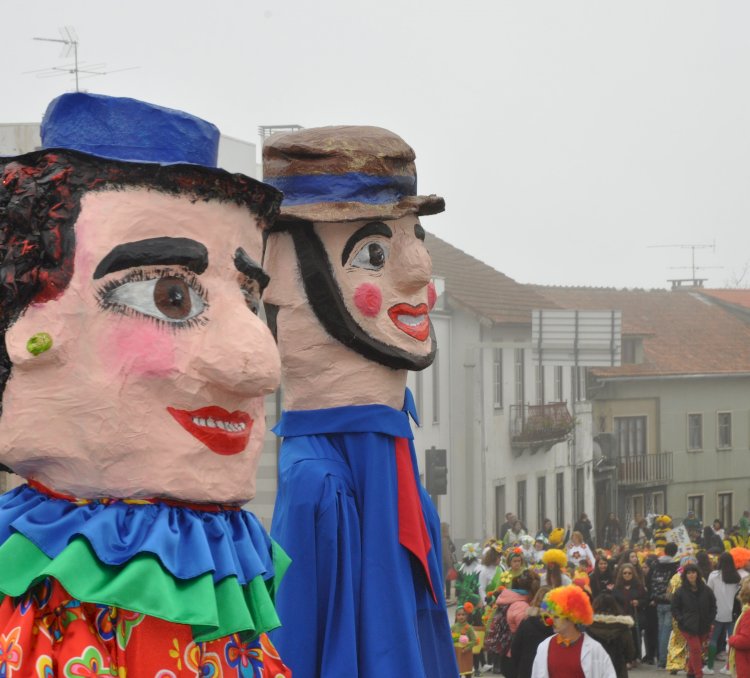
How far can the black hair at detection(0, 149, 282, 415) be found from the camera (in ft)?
11.1

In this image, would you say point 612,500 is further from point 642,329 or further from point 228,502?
point 228,502

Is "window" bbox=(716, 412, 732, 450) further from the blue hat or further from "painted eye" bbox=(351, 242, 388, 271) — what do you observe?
the blue hat

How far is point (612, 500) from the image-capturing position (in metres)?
35.5

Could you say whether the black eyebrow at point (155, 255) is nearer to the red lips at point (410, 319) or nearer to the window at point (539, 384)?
the red lips at point (410, 319)

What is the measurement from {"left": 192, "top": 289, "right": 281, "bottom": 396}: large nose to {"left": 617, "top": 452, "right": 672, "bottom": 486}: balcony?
32.1 meters

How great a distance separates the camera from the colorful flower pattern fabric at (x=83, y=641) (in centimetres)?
327

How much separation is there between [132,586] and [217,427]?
47 centimetres

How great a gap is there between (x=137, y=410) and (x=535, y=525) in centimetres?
2850

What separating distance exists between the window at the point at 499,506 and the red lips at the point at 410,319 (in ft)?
77.1

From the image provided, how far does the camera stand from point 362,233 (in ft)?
16.8

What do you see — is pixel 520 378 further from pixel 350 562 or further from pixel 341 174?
pixel 350 562

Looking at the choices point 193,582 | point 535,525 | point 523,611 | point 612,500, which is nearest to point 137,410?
point 193,582

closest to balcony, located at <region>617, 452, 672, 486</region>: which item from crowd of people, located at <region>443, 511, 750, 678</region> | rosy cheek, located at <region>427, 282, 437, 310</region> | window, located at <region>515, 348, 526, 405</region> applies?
window, located at <region>515, 348, 526, 405</region>

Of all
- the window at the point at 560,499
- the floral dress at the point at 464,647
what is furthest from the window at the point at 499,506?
the floral dress at the point at 464,647
